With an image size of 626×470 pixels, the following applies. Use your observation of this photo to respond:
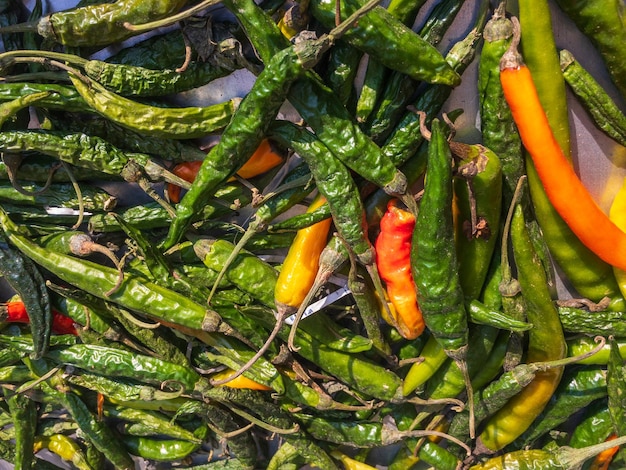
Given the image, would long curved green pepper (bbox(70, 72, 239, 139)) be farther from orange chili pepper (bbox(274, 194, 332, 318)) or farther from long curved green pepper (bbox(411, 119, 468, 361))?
long curved green pepper (bbox(411, 119, 468, 361))

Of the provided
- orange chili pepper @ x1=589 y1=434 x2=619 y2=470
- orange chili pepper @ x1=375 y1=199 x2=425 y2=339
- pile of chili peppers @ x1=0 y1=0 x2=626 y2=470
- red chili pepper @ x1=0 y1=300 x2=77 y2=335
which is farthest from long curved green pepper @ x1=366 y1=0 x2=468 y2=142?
orange chili pepper @ x1=589 y1=434 x2=619 y2=470

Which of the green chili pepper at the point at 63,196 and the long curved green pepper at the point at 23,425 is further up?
the green chili pepper at the point at 63,196

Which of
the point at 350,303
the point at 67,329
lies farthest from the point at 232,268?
the point at 67,329

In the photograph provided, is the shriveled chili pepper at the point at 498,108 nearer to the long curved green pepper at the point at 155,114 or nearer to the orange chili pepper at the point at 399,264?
the orange chili pepper at the point at 399,264

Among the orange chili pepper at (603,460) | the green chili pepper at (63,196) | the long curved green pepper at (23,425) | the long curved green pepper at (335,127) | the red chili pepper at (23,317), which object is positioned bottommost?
the long curved green pepper at (23,425)

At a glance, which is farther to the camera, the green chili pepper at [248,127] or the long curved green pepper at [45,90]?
the long curved green pepper at [45,90]

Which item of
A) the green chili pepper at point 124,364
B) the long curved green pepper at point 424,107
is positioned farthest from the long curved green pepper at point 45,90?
the long curved green pepper at point 424,107

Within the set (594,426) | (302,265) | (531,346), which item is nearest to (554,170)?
(531,346)
